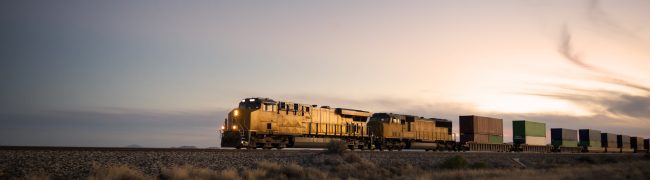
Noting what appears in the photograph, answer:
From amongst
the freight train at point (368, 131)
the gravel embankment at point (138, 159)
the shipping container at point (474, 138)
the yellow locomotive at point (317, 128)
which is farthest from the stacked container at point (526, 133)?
the gravel embankment at point (138, 159)

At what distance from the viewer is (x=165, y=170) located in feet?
50.8

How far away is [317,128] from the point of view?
3164 centimetres

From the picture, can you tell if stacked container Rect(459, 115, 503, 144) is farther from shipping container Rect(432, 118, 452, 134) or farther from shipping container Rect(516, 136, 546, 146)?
shipping container Rect(516, 136, 546, 146)

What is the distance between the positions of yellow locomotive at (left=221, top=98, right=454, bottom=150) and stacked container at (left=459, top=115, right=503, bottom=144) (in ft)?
12.3

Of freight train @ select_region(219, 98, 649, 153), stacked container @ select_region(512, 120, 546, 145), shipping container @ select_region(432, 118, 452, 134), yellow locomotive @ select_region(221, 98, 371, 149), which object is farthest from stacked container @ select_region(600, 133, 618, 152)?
yellow locomotive @ select_region(221, 98, 371, 149)

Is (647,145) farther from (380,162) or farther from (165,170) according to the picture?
(165,170)

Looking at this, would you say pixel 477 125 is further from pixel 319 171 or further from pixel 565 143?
pixel 319 171

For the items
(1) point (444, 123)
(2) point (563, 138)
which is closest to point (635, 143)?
(2) point (563, 138)

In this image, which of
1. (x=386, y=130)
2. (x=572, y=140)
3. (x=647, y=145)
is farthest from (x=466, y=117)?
(x=647, y=145)

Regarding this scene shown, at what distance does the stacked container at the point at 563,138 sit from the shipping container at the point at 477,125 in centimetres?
1111

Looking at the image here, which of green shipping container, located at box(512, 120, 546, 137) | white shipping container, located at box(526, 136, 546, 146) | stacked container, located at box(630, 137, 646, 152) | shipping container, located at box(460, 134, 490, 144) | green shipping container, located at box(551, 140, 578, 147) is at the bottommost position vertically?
stacked container, located at box(630, 137, 646, 152)

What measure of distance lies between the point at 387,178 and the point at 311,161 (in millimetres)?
3899

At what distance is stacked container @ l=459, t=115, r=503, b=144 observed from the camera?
45.4 metres

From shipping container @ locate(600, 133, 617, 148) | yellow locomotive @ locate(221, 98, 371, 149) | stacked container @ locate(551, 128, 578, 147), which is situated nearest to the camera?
yellow locomotive @ locate(221, 98, 371, 149)
